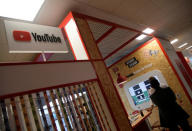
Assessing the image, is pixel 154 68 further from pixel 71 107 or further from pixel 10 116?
pixel 10 116

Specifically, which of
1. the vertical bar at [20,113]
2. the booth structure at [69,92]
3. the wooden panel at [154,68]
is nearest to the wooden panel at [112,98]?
the booth structure at [69,92]

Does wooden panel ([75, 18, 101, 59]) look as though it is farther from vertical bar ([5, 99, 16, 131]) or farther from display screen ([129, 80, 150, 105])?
display screen ([129, 80, 150, 105])

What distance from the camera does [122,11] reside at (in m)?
3.64

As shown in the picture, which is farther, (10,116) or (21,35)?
(21,35)

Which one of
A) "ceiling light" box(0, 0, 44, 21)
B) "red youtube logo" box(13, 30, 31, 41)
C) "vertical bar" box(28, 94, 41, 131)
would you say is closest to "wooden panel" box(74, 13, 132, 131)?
"ceiling light" box(0, 0, 44, 21)

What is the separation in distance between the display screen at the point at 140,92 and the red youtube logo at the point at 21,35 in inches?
219

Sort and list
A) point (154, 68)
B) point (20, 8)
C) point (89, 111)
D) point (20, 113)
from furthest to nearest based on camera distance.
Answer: point (154, 68), point (20, 8), point (89, 111), point (20, 113)

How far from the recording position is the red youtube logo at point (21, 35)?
6.47 feet

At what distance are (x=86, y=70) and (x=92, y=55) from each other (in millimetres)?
441

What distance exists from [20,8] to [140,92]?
598cm

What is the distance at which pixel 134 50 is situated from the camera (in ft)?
21.9

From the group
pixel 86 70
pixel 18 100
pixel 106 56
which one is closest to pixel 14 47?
pixel 18 100

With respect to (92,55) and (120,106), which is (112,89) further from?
(92,55)

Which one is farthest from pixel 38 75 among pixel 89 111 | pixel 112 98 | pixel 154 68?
pixel 154 68
